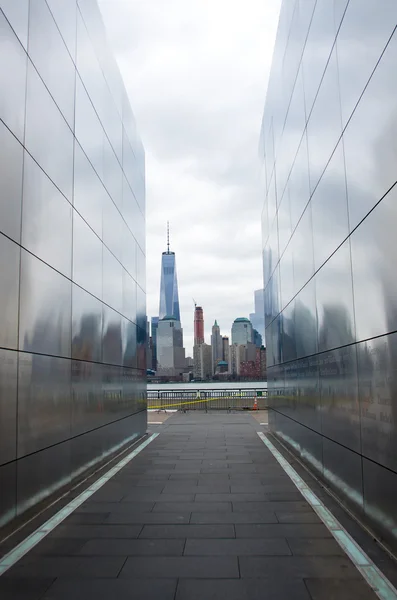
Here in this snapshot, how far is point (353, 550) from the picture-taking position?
6453 mm

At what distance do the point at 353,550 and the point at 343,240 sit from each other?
4331 millimetres

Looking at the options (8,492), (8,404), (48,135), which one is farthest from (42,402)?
(48,135)

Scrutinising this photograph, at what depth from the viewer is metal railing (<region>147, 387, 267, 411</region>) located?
32281 millimetres

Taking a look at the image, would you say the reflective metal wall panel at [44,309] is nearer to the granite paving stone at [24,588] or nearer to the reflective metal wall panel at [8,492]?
the reflective metal wall panel at [8,492]

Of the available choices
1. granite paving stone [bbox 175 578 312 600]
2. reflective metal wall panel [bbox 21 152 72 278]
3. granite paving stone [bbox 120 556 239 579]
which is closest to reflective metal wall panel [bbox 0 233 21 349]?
reflective metal wall panel [bbox 21 152 72 278]

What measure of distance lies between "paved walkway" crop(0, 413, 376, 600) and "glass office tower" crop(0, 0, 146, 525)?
3.93 ft

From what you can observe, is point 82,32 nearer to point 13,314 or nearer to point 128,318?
point 13,314

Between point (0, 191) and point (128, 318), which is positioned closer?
point (0, 191)

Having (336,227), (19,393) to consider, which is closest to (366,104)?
(336,227)

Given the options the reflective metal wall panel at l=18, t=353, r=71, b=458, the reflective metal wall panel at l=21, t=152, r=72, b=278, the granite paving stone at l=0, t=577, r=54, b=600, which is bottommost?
the granite paving stone at l=0, t=577, r=54, b=600

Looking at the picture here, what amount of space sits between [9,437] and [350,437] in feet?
16.1

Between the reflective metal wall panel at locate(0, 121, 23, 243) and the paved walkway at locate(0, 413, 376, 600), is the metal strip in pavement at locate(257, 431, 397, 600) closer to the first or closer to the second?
the paved walkway at locate(0, 413, 376, 600)

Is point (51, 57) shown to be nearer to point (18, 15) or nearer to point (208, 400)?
point (18, 15)

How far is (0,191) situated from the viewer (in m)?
7.29
